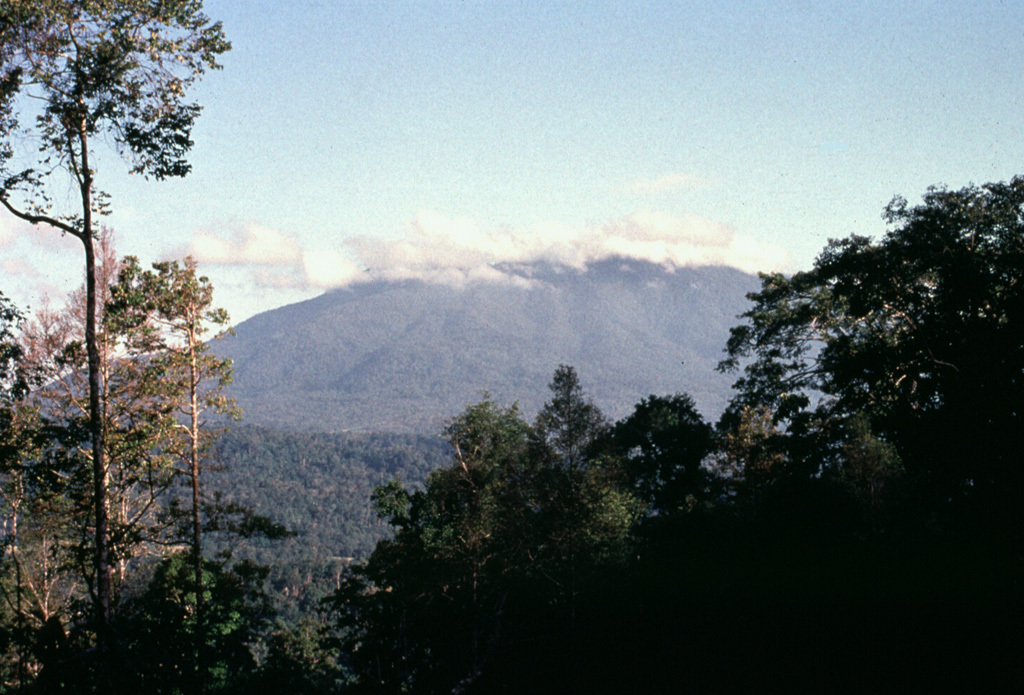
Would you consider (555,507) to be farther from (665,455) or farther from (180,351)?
(665,455)

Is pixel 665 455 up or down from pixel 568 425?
down

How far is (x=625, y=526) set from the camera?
25000 millimetres

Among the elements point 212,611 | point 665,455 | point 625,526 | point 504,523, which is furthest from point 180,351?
point 665,455

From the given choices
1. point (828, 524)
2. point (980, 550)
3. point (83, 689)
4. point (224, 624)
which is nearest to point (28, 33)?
point (83, 689)

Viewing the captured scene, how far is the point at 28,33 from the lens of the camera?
10984 mm

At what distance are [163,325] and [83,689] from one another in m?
14.0

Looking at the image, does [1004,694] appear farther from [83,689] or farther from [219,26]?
[219,26]

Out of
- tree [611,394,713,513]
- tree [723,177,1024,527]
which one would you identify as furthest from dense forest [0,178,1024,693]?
tree [611,394,713,513]

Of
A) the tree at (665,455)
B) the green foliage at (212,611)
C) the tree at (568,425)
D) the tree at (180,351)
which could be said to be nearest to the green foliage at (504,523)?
the tree at (568,425)

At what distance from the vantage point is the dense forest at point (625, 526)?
11.1 metres

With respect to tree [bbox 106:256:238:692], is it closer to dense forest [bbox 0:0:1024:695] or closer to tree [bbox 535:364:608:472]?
dense forest [bbox 0:0:1024:695]

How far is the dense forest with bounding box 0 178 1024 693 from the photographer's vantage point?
11.1 meters

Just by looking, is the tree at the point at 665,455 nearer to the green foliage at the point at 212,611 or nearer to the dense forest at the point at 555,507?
the dense forest at the point at 555,507

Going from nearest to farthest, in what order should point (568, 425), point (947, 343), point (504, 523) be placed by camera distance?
point (947, 343) < point (504, 523) < point (568, 425)
